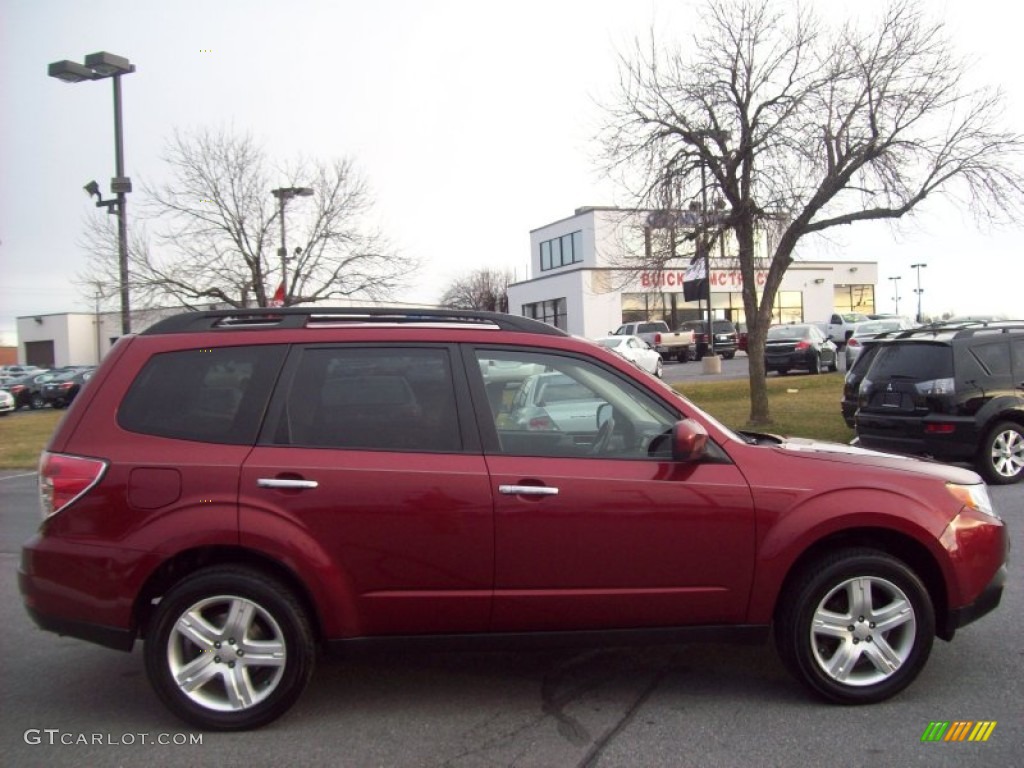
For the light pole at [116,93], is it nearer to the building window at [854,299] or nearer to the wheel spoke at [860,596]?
the wheel spoke at [860,596]

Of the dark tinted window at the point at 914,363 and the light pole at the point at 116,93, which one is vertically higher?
the light pole at the point at 116,93

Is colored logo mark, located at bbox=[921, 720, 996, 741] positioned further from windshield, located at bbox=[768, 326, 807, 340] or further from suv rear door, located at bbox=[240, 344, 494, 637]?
windshield, located at bbox=[768, 326, 807, 340]

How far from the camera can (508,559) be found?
3.56 metres

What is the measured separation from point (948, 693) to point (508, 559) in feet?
7.29

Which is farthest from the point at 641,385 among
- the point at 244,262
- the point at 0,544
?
the point at 244,262

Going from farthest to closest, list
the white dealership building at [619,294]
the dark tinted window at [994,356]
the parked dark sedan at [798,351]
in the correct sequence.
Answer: the white dealership building at [619,294]
the parked dark sedan at [798,351]
the dark tinted window at [994,356]

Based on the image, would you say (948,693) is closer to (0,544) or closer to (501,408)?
(501,408)

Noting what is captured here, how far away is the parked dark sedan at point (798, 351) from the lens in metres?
25.5

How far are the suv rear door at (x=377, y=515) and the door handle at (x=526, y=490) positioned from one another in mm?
83

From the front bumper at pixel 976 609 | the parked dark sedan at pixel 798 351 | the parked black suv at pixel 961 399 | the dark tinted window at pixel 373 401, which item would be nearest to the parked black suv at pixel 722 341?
the parked dark sedan at pixel 798 351

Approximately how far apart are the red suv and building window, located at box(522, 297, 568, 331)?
158ft

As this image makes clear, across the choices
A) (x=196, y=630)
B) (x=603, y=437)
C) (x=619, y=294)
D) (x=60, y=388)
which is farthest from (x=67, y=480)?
(x=619, y=294)

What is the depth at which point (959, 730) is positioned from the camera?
3.48m

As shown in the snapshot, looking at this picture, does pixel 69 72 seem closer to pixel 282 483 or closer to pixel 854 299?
pixel 282 483
